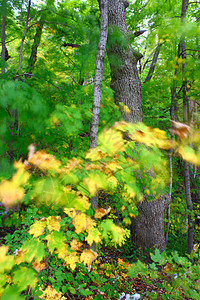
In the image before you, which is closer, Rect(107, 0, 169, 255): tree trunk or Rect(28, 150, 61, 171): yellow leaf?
Rect(28, 150, 61, 171): yellow leaf

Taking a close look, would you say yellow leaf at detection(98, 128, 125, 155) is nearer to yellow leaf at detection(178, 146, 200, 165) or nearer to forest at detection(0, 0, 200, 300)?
forest at detection(0, 0, 200, 300)

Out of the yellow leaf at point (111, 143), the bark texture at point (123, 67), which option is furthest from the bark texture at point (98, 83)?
the bark texture at point (123, 67)

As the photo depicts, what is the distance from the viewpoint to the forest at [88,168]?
130 centimetres

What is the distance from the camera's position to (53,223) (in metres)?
1.30

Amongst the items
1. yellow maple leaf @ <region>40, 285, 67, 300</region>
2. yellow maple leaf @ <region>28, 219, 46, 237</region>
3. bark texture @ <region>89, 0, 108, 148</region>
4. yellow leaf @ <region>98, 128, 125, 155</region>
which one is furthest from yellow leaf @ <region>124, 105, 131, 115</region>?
yellow maple leaf @ <region>40, 285, 67, 300</region>

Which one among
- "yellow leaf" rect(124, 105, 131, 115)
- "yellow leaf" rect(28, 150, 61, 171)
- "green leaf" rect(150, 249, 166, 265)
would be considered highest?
"yellow leaf" rect(124, 105, 131, 115)

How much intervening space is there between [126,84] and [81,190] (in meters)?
3.02

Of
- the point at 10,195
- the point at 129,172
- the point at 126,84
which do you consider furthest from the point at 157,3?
the point at 10,195

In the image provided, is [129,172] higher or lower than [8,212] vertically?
higher

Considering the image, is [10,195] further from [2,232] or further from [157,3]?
[157,3]

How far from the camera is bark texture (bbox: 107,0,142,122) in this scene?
3695 mm

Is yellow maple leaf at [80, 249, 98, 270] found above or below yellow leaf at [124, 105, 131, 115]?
below

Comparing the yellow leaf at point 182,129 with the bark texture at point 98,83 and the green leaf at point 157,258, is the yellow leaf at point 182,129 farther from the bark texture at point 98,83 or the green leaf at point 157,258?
the bark texture at point 98,83

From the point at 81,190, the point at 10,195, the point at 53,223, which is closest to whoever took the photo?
the point at 10,195
